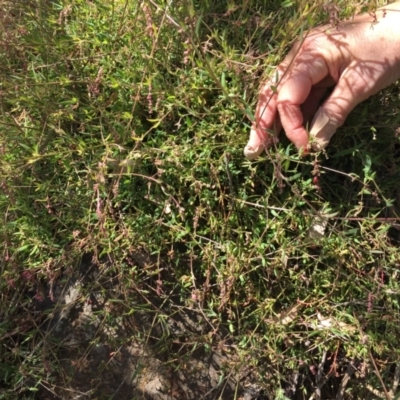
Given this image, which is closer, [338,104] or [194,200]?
[338,104]

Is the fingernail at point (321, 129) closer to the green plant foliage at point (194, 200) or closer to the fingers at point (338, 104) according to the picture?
the fingers at point (338, 104)

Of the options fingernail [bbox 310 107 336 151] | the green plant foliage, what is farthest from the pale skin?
the green plant foliage

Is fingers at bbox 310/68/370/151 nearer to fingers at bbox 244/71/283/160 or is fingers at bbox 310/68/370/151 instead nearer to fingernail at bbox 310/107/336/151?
fingernail at bbox 310/107/336/151

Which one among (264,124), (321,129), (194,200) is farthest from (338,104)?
(194,200)

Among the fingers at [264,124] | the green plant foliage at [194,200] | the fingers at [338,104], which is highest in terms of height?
the fingers at [338,104]

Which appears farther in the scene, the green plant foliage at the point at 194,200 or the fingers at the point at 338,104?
the green plant foliage at the point at 194,200

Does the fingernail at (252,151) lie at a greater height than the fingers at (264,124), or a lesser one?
lesser

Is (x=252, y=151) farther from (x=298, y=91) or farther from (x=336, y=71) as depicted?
(x=336, y=71)

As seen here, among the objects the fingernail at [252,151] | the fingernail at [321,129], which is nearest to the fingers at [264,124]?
the fingernail at [252,151]
